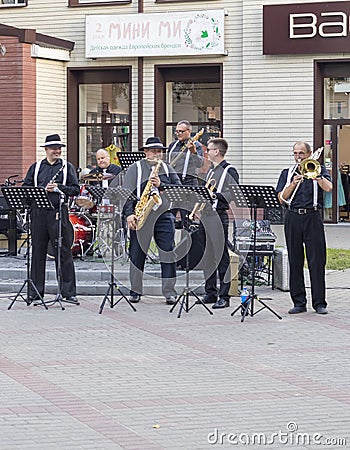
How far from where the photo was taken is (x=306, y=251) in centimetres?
1182

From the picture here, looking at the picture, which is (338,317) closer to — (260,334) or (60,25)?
(260,334)

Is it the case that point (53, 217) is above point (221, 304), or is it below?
above

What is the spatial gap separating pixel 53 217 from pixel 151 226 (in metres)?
1.22

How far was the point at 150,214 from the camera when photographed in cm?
1233

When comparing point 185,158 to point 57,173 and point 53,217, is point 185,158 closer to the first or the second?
point 57,173

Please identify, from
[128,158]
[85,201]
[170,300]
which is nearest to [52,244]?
[170,300]

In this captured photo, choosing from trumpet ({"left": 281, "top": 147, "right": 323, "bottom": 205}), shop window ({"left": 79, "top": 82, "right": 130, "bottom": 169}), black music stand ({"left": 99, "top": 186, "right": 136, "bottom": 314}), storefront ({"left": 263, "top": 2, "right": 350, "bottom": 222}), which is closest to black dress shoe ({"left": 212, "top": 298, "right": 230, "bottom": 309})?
black music stand ({"left": 99, "top": 186, "right": 136, "bottom": 314})

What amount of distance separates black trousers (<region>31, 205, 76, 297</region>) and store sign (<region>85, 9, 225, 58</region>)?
36.4 ft

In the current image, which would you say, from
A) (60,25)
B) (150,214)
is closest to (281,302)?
(150,214)

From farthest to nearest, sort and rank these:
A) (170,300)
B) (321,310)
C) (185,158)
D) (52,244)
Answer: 1. (185,158)
2. (170,300)
3. (52,244)
4. (321,310)

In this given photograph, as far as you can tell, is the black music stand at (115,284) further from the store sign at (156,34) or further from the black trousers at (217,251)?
the store sign at (156,34)

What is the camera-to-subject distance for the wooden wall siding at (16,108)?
22312 mm

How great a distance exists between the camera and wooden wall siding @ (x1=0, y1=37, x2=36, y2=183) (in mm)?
22312

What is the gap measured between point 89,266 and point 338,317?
175 inches
